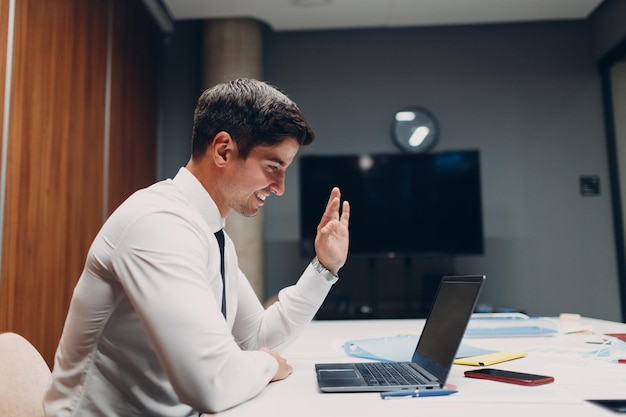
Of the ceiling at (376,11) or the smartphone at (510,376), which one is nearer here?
the smartphone at (510,376)

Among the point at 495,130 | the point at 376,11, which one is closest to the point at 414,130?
the point at 495,130

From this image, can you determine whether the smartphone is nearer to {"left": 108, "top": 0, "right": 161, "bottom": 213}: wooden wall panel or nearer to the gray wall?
{"left": 108, "top": 0, "right": 161, "bottom": 213}: wooden wall panel

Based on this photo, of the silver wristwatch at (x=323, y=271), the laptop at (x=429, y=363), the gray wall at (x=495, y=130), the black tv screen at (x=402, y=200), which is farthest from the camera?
the gray wall at (x=495, y=130)

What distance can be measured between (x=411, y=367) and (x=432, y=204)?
2591 mm

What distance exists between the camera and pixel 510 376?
1007 mm

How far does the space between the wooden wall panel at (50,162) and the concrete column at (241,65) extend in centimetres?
109

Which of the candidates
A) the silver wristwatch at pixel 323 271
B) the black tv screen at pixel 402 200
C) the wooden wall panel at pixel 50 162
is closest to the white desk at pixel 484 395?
the silver wristwatch at pixel 323 271

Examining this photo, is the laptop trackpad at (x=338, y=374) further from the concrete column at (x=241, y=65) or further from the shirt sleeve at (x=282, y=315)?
the concrete column at (x=241, y=65)

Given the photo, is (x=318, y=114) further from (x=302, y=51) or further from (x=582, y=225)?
(x=582, y=225)

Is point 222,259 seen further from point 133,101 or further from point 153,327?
point 133,101

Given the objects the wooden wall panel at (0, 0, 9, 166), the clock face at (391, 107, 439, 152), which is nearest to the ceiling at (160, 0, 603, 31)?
the clock face at (391, 107, 439, 152)

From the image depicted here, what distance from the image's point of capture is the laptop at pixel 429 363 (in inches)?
36.9

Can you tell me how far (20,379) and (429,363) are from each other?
91cm

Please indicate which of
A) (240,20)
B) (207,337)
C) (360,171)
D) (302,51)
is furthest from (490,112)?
(207,337)
